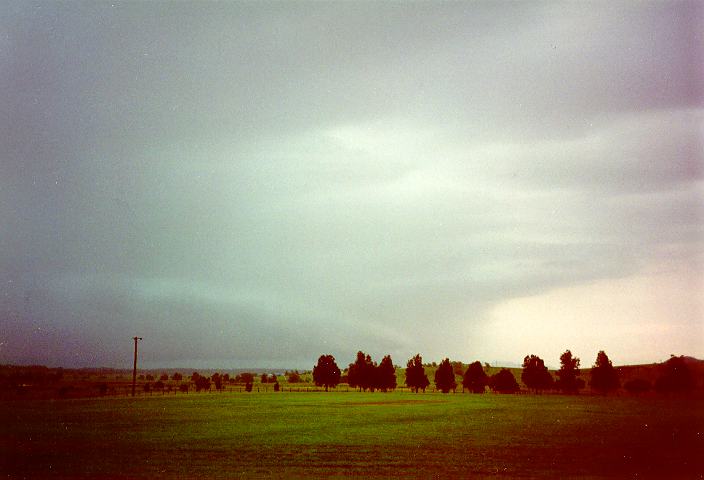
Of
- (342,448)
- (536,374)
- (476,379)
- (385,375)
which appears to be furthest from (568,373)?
(342,448)

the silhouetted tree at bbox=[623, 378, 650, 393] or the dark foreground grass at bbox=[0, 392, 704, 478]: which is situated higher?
the dark foreground grass at bbox=[0, 392, 704, 478]

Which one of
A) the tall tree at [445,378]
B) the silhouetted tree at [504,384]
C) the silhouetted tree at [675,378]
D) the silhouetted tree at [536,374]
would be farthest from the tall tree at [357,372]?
the silhouetted tree at [675,378]

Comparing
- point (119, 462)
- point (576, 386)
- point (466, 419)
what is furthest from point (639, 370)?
point (119, 462)

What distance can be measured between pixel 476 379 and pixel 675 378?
49527 millimetres

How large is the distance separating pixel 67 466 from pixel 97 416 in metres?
27.6

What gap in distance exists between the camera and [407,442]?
3203cm

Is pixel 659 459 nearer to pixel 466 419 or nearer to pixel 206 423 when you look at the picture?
pixel 466 419

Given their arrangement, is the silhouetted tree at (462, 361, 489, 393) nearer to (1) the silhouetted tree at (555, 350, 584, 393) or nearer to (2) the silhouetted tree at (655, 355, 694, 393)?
(1) the silhouetted tree at (555, 350, 584, 393)

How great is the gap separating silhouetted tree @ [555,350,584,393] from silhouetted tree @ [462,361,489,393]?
18441 mm

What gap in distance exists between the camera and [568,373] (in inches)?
5468

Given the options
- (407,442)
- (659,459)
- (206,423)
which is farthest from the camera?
(206,423)

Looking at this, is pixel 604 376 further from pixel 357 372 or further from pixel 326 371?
pixel 326 371

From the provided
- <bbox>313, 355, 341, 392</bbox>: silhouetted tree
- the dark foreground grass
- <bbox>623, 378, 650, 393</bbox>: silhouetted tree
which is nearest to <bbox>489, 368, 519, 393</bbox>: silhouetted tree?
<bbox>623, 378, 650, 393</bbox>: silhouetted tree

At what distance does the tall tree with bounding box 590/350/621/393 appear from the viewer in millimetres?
129375
